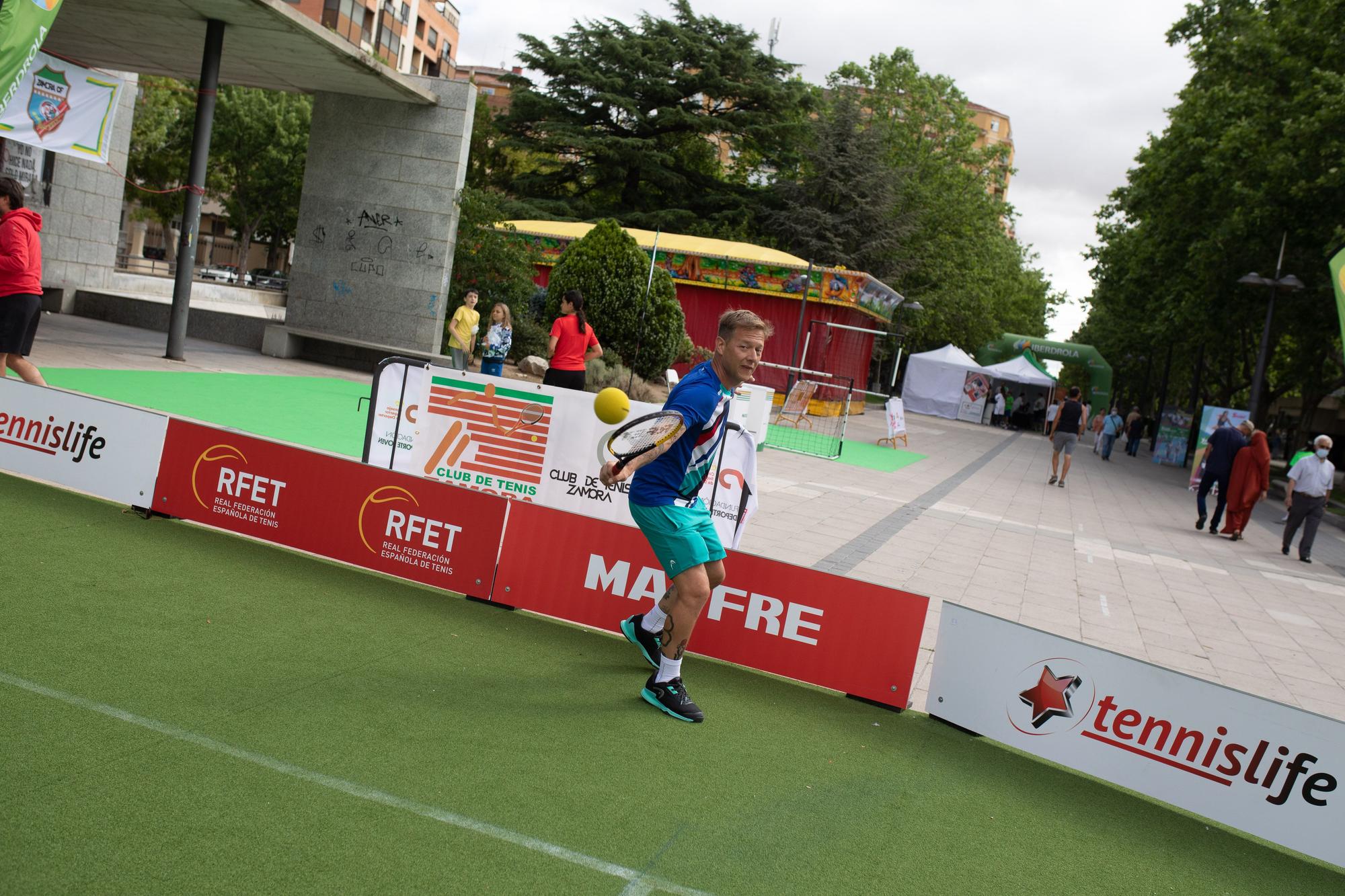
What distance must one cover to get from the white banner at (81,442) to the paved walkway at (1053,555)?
16.5 feet

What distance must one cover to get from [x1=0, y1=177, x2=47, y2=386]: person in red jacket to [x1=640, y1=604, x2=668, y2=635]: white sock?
579cm

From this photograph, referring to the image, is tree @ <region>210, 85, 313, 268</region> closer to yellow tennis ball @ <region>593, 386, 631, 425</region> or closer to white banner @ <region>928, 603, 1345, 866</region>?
yellow tennis ball @ <region>593, 386, 631, 425</region>

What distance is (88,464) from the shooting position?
7.41 metres

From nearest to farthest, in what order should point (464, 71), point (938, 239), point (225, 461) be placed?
point (225, 461)
point (938, 239)
point (464, 71)

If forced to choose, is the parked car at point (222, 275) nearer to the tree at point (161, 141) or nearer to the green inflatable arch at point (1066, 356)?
the tree at point (161, 141)

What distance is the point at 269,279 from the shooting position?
2170 inches

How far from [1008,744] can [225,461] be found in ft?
17.4

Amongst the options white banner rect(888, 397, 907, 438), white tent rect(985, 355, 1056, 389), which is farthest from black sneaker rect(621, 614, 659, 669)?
white tent rect(985, 355, 1056, 389)

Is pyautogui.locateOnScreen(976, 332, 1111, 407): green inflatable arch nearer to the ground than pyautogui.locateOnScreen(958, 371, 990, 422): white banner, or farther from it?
farther from it

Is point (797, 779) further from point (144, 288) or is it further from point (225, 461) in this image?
point (144, 288)

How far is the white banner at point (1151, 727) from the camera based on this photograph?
4691 mm

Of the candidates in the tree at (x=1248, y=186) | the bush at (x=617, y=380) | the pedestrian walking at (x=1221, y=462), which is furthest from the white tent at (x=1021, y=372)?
the pedestrian walking at (x=1221, y=462)

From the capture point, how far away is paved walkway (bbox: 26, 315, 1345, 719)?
8914 millimetres

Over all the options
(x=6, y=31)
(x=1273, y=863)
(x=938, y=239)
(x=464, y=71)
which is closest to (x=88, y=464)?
(x=6, y=31)
